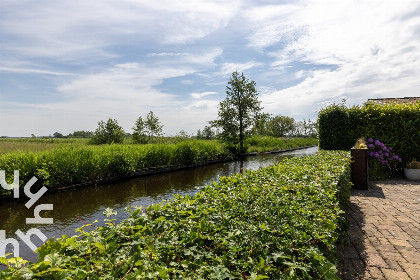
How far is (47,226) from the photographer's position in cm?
709

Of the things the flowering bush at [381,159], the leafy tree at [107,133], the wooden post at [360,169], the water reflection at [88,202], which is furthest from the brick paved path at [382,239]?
the leafy tree at [107,133]

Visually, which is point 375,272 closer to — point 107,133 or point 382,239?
point 382,239

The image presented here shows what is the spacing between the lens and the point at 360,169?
896 centimetres

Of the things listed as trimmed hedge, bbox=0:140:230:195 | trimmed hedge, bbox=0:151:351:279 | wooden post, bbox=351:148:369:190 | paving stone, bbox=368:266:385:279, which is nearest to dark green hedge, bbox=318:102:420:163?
wooden post, bbox=351:148:369:190

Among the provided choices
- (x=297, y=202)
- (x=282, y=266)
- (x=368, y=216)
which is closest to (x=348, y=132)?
(x=368, y=216)

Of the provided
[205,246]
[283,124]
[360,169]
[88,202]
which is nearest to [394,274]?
[205,246]

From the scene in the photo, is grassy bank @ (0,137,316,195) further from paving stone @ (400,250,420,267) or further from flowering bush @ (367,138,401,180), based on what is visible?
flowering bush @ (367,138,401,180)

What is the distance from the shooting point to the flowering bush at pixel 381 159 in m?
11.2

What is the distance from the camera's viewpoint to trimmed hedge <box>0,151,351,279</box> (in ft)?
5.12

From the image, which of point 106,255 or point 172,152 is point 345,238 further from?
point 172,152

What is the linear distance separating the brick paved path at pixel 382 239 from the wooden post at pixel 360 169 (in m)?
0.87

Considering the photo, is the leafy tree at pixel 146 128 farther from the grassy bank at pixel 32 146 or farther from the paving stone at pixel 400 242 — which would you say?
the paving stone at pixel 400 242

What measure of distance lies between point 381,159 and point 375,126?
5.67 feet

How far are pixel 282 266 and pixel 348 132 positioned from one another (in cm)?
1303
